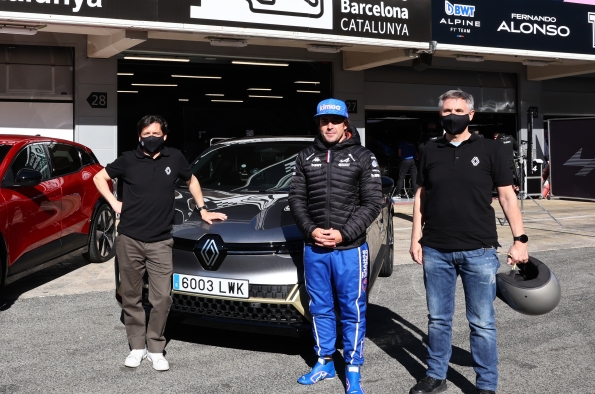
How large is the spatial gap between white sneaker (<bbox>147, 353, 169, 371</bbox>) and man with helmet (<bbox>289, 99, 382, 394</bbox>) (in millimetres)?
935

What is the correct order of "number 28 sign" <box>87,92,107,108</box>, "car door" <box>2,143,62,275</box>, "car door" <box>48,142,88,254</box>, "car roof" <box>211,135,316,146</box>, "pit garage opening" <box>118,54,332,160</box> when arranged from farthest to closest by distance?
"pit garage opening" <box>118,54,332,160</box> < "number 28 sign" <box>87,92,107,108</box> < "car door" <box>48,142,88,254</box> < "car roof" <box>211,135,316,146</box> < "car door" <box>2,143,62,275</box>

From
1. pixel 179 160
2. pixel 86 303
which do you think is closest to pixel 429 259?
pixel 179 160

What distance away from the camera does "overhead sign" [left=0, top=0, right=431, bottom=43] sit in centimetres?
1044

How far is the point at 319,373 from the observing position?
428cm

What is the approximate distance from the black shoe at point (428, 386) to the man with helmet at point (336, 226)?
0.35 meters

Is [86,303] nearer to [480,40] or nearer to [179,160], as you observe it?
[179,160]

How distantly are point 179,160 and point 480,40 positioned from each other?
36.0 ft

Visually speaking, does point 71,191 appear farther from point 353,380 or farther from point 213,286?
point 353,380

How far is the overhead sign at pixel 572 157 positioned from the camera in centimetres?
1669

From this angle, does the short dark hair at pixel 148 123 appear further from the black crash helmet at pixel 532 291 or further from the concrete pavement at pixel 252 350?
the black crash helmet at pixel 532 291

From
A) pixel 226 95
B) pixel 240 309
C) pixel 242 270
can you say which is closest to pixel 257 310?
pixel 240 309

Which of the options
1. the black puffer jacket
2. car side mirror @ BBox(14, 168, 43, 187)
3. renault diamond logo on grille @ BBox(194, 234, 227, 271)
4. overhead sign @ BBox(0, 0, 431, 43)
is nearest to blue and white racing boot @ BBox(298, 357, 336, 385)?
the black puffer jacket

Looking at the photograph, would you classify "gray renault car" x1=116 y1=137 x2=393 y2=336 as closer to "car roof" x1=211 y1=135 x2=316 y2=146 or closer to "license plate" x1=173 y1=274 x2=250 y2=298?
"license plate" x1=173 y1=274 x2=250 y2=298

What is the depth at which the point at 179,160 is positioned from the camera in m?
4.73
